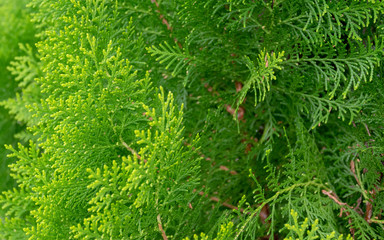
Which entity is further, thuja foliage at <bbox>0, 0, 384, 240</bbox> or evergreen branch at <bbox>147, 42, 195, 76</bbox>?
evergreen branch at <bbox>147, 42, 195, 76</bbox>

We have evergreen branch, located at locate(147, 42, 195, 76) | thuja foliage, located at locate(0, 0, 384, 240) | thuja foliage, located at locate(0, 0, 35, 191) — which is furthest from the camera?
thuja foliage, located at locate(0, 0, 35, 191)

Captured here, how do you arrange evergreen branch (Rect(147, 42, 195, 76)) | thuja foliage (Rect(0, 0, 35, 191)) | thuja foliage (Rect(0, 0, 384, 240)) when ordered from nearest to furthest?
thuja foliage (Rect(0, 0, 384, 240)), evergreen branch (Rect(147, 42, 195, 76)), thuja foliage (Rect(0, 0, 35, 191))

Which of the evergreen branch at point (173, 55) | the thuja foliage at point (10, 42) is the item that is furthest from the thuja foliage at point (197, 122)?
the thuja foliage at point (10, 42)

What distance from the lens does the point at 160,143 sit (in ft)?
4.37

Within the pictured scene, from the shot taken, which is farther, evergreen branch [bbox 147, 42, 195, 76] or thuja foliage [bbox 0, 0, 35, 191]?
thuja foliage [bbox 0, 0, 35, 191]

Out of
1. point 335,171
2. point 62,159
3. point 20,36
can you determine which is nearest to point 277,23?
point 335,171

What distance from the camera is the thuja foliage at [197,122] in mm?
1422

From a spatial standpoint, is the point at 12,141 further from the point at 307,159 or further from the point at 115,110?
the point at 307,159

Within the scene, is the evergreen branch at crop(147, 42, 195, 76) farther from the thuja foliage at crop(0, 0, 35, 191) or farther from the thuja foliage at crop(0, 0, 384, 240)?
the thuja foliage at crop(0, 0, 35, 191)

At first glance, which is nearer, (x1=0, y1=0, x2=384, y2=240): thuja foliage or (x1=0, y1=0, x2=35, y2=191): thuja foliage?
(x1=0, y1=0, x2=384, y2=240): thuja foliage

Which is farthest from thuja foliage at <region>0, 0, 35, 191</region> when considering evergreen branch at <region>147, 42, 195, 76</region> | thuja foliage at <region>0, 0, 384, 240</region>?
evergreen branch at <region>147, 42, 195, 76</region>

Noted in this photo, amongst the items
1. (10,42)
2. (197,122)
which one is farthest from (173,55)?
(10,42)

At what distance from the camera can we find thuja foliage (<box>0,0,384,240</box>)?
142 centimetres

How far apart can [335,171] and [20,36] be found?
282cm
